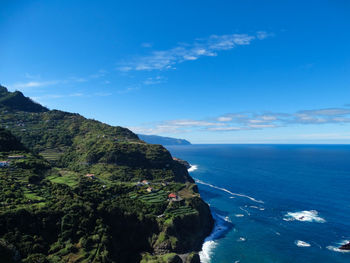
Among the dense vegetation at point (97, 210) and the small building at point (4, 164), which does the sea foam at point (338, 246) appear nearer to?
the dense vegetation at point (97, 210)

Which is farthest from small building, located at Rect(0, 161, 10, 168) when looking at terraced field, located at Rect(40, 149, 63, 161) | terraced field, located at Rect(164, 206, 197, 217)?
terraced field, located at Rect(164, 206, 197, 217)

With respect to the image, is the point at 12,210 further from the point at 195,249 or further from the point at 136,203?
the point at 195,249

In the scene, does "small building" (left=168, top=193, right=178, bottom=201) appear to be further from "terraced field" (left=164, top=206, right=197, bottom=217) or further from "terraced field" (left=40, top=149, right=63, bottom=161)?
"terraced field" (left=40, top=149, right=63, bottom=161)

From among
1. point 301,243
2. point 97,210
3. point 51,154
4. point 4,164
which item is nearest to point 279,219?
point 301,243

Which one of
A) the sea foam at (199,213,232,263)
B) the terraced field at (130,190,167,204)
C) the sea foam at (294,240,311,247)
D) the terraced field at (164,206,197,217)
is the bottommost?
the sea foam at (199,213,232,263)

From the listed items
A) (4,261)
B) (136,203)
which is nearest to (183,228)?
(136,203)
